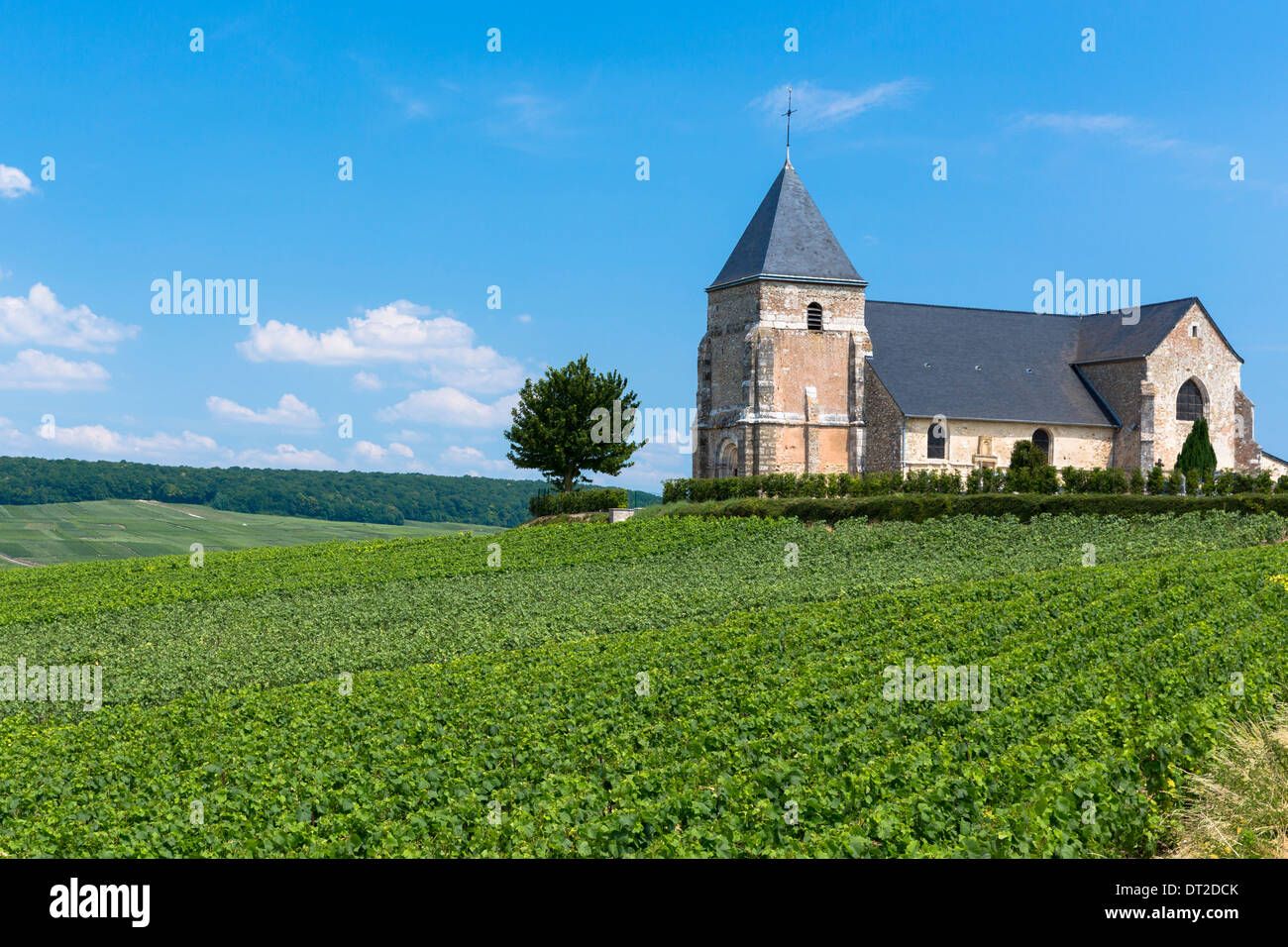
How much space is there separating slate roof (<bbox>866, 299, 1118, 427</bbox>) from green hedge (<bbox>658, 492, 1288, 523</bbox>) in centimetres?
995

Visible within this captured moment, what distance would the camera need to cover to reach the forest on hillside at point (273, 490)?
3383 inches

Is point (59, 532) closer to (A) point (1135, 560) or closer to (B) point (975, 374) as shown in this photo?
(B) point (975, 374)

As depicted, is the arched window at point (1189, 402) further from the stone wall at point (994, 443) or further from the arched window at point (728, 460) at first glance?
the arched window at point (728, 460)

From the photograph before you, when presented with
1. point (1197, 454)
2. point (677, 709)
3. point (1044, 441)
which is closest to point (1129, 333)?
point (1044, 441)

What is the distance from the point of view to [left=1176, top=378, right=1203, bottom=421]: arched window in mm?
44844

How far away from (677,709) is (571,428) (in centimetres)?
3665

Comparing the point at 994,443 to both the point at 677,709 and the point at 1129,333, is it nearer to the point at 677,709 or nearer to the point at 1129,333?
the point at 1129,333

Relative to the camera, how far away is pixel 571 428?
4803cm

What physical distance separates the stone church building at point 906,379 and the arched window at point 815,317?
3.1 inches

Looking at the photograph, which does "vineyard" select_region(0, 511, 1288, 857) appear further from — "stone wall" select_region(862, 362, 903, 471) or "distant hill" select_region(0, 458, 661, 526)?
"distant hill" select_region(0, 458, 661, 526)

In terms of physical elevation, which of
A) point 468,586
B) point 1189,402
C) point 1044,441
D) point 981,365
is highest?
point 981,365

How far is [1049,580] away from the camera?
18.6 m

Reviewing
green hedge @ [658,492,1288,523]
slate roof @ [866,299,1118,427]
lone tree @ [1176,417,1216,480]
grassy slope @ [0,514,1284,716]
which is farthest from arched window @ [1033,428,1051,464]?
grassy slope @ [0,514,1284,716]
